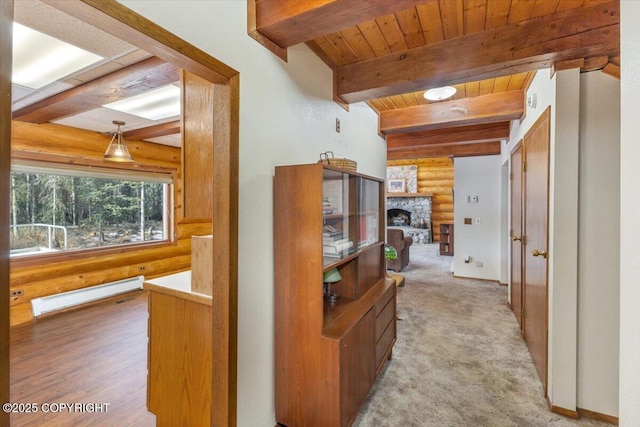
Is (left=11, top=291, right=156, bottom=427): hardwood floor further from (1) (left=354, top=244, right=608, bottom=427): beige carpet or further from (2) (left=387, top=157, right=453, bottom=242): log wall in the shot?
(2) (left=387, top=157, right=453, bottom=242): log wall

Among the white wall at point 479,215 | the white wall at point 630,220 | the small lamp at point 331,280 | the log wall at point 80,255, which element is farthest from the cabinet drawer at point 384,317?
the white wall at point 479,215

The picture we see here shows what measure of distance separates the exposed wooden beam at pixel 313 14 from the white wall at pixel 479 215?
14.7ft

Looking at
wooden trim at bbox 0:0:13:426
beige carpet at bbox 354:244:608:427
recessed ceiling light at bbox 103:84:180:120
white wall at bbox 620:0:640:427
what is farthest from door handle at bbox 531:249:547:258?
recessed ceiling light at bbox 103:84:180:120

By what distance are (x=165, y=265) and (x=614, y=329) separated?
5.46 m

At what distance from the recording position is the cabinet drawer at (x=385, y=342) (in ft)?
7.27

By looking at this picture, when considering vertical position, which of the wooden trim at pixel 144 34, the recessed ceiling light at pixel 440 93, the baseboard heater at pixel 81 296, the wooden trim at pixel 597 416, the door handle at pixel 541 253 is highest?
the recessed ceiling light at pixel 440 93

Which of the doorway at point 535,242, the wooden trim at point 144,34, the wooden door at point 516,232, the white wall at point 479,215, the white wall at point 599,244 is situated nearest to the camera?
the wooden trim at point 144,34

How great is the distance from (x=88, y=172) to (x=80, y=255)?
44.2 inches

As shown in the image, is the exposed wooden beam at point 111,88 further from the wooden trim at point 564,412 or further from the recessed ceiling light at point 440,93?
the wooden trim at point 564,412

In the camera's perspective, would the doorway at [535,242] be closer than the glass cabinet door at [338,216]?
No

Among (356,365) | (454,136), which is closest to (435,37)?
(356,365)

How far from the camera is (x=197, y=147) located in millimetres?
1594

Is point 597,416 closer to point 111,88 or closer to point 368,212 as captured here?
point 368,212

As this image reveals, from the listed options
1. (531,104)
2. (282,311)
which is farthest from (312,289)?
(531,104)
